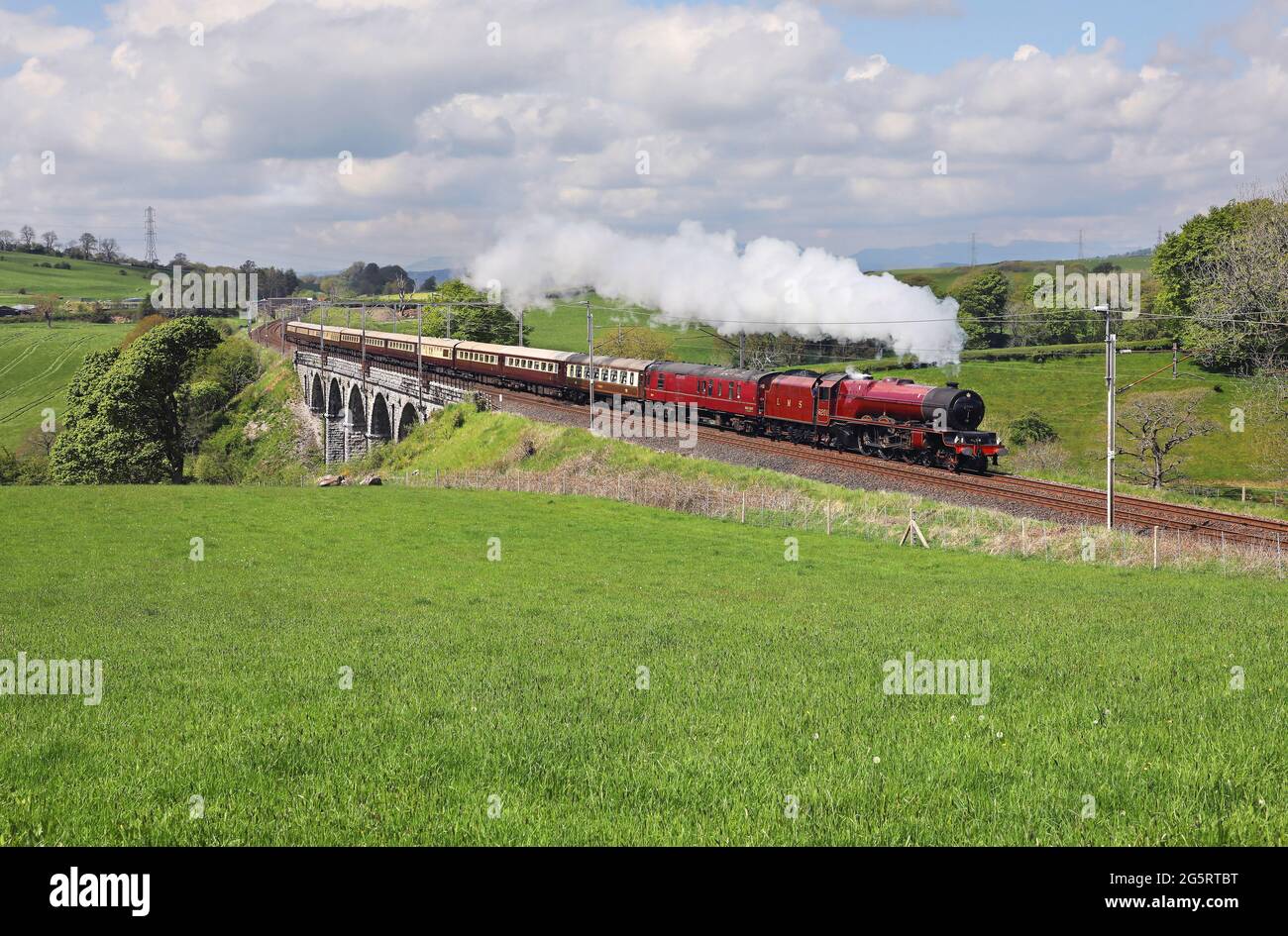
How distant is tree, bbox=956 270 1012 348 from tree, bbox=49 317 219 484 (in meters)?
76.6

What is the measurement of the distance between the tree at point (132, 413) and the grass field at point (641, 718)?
47.7 metres

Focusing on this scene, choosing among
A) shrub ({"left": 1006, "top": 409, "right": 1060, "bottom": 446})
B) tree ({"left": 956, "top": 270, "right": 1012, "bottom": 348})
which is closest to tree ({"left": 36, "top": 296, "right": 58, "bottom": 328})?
tree ({"left": 956, "top": 270, "right": 1012, "bottom": 348})

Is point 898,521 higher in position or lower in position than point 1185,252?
lower

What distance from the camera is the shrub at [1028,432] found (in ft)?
224

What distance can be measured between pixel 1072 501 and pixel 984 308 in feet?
270

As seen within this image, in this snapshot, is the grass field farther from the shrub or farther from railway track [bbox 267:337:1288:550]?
the shrub

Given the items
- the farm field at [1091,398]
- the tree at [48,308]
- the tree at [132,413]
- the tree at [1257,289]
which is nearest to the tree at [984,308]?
the farm field at [1091,398]

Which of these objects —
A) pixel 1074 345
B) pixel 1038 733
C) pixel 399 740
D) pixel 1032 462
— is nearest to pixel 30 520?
pixel 399 740

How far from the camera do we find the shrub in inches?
2685

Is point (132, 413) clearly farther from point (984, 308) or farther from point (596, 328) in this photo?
point (984, 308)

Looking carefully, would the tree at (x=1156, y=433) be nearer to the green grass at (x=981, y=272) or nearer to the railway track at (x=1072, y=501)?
the railway track at (x=1072, y=501)

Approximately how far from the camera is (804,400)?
48.9 meters

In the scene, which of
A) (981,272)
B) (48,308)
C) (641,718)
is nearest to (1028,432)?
(641,718)

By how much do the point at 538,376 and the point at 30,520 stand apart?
128ft
